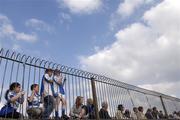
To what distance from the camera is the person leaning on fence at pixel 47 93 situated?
6449mm

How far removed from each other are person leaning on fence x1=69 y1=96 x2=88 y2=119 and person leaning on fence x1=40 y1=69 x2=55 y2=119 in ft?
3.78

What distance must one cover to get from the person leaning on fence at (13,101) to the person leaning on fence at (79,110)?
2171 mm

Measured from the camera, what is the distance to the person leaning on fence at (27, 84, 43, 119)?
5941 millimetres

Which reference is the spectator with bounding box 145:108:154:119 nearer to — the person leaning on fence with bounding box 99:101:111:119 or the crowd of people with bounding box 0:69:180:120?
the crowd of people with bounding box 0:69:180:120

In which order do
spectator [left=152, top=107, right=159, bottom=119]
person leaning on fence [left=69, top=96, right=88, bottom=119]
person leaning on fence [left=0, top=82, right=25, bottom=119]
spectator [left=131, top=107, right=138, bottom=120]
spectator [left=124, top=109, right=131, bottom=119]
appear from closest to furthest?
person leaning on fence [left=0, top=82, right=25, bottom=119] → person leaning on fence [left=69, top=96, right=88, bottom=119] → spectator [left=124, top=109, right=131, bottom=119] → spectator [left=131, top=107, right=138, bottom=120] → spectator [left=152, top=107, right=159, bottom=119]

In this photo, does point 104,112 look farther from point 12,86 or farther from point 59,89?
point 12,86

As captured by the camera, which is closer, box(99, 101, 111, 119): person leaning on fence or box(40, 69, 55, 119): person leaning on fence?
box(40, 69, 55, 119): person leaning on fence

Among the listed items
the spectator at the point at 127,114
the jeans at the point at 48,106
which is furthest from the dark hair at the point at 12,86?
the spectator at the point at 127,114

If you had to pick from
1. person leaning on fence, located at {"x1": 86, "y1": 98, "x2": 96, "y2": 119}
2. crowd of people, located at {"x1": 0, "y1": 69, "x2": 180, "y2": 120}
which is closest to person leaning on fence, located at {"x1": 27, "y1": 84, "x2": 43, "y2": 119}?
crowd of people, located at {"x1": 0, "y1": 69, "x2": 180, "y2": 120}

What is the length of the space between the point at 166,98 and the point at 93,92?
705 centimetres

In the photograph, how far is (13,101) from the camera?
5.72m

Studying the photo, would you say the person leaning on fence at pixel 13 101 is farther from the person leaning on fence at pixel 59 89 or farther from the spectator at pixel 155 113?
the spectator at pixel 155 113

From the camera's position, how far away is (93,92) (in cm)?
788

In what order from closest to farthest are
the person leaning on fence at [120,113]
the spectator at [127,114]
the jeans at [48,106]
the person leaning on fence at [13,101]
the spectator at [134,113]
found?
the person leaning on fence at [13,101] → the jeans at [48,106] → the person leaning on fence at [120,113] → the spectator at [127,114] → the spectator at [134,113]
